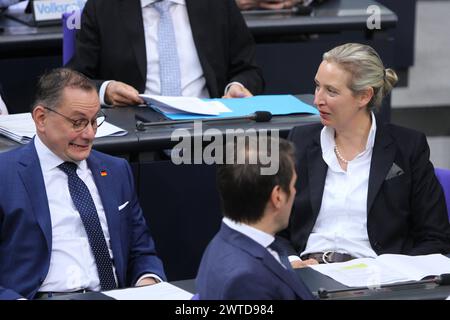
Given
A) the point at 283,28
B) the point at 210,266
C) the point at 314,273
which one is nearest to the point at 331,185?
the point at 314,273

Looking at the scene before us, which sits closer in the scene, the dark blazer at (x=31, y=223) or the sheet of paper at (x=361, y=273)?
the sheet of paper at (x=361, y=273)

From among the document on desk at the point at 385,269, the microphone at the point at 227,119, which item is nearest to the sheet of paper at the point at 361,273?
the document on desk at the point at 385,269

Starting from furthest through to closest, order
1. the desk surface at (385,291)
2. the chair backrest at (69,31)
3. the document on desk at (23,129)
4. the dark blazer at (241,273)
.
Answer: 1. the chair backrest at (69,31)
2. the document on desk at (23,129)
3. the desk surface at (385,291)
4. the dark blazer at (241,273)

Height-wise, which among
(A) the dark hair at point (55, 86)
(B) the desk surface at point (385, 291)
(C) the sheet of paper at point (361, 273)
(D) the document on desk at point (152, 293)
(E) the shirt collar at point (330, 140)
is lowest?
(C) the sheet of paper at point (361, 273)

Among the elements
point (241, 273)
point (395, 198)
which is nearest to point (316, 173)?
point (395, 198)

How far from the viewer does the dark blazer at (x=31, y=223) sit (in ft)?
11.0

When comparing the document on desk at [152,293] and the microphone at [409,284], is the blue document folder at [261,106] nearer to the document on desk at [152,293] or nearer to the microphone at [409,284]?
the document on desk at [152,293]

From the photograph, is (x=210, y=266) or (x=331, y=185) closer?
(x=210, y=266)

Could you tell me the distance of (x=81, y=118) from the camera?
3.46 meters

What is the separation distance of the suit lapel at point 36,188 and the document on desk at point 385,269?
85cm

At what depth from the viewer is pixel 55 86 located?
3.46m
